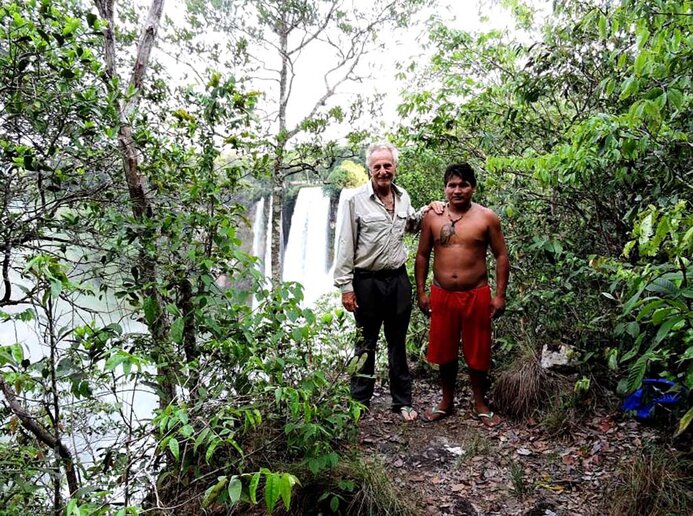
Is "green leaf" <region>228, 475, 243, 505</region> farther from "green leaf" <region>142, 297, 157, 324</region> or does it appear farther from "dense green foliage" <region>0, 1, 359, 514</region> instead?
"green leaf" <region>142, 297, 157, 324</region>

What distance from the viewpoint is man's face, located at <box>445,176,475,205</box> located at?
292cm

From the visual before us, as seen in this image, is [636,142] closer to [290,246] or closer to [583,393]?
[583,393]

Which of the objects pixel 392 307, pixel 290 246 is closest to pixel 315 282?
pixel 290 246

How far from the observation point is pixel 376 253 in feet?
9.80

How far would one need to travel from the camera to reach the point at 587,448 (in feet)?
8.95

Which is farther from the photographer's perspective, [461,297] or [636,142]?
[461,297]

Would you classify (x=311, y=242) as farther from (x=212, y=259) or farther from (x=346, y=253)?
(x=212, y=259)

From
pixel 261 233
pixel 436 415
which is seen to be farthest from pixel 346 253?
pixel 261 233

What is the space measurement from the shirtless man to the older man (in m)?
0.15

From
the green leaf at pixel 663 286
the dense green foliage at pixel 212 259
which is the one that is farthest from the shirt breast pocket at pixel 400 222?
the green leaf at pixel 663 286

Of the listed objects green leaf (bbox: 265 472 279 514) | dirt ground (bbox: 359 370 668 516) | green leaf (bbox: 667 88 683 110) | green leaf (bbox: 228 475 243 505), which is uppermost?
green leaf (bbox: 667 88 683 110)

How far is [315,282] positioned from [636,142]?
13217 millimetres

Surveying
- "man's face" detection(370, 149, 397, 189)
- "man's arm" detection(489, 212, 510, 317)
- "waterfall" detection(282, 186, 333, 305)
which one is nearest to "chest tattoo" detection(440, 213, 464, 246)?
"man's arm" detection(489, 212, 510, 317)

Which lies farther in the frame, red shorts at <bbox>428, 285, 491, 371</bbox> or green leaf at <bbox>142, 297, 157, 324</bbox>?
red shorts at <bbox>428, 285, 491, 371</bbox>
